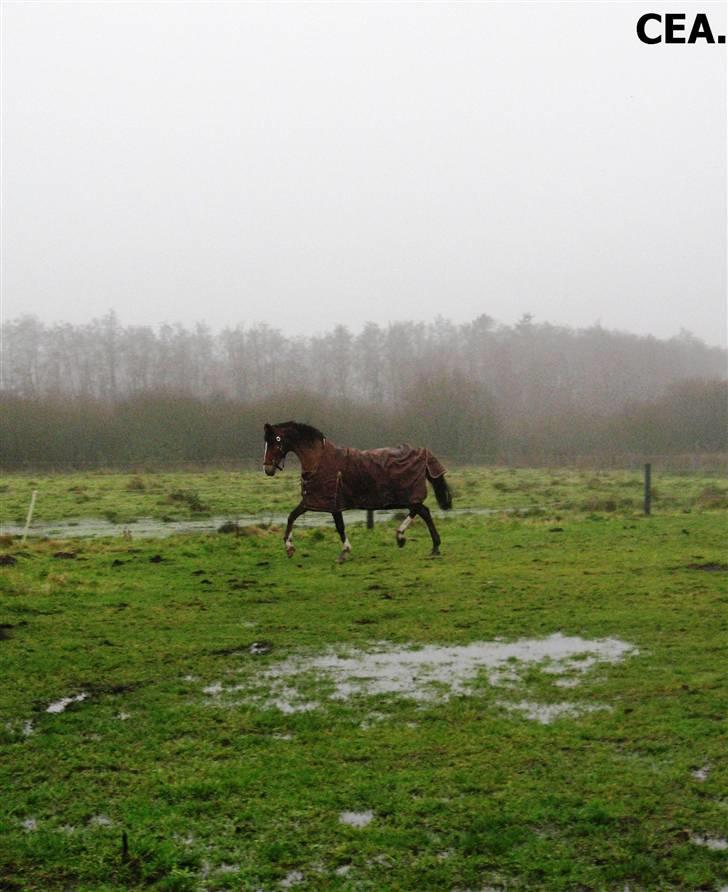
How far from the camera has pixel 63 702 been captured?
669 centimetres

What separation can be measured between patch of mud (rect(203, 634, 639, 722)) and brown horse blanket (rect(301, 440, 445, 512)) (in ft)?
19.3

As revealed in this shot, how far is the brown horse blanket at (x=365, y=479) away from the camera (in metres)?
14.4

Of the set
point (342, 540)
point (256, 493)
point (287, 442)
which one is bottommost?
point (256, 493)

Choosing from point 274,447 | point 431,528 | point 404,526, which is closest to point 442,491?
point 404,526

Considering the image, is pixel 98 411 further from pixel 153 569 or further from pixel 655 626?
pixel 655 626

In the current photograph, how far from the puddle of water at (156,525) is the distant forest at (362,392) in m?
17.7

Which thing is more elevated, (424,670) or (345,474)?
(345,474)

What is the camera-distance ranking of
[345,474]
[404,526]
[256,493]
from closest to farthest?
[345,474] → [404,526] → [256,493]

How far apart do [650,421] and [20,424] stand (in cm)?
3235

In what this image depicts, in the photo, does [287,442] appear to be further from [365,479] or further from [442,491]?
[442,491]

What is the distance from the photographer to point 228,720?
6.19 meters

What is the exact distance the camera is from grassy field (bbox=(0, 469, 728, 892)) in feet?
13.5

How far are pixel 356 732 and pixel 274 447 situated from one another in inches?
338

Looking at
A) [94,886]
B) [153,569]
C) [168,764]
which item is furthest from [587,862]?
[153,569]
